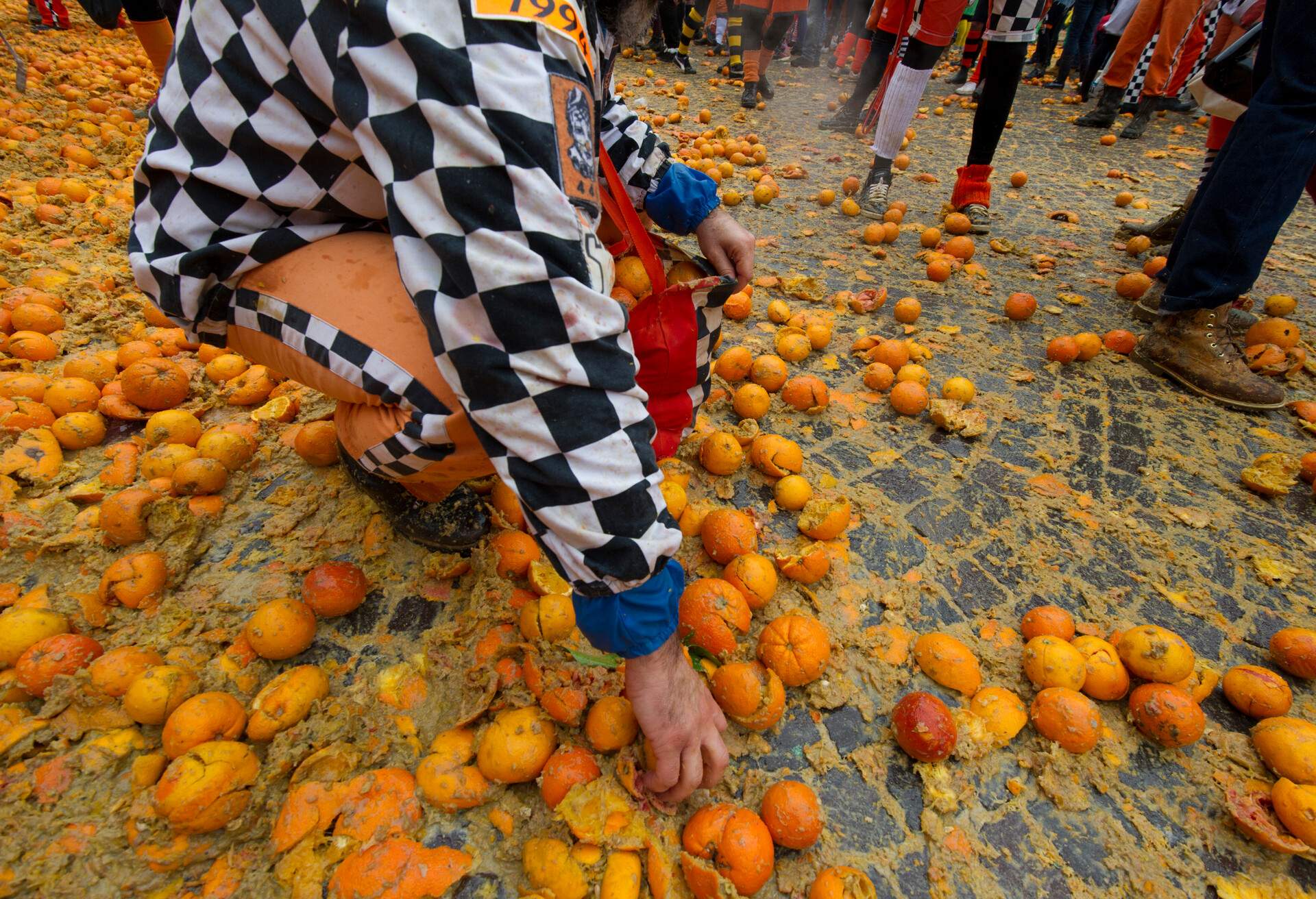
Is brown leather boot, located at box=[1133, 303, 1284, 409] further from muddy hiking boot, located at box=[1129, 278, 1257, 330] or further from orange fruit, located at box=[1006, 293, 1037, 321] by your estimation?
orange fruit, located at box=[1006, 293, 1037, 321]

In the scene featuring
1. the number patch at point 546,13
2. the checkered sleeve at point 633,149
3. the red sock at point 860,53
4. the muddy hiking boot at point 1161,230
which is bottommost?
the muddy hiking boot at point 1161,230

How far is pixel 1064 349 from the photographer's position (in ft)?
9.72

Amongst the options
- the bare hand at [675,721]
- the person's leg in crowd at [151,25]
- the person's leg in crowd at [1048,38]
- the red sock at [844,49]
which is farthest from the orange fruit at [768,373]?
the person's leg in crowd at [1048,38]

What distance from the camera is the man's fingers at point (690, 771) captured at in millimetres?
1244

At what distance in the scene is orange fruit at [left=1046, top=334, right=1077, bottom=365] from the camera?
2.96m

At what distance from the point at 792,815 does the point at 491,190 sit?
1417mm

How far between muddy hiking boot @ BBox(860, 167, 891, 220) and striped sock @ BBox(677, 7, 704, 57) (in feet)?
22.6

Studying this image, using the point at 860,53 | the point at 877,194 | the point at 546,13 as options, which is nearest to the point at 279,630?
the point at 546,13

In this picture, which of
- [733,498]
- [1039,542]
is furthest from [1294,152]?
[733,498]

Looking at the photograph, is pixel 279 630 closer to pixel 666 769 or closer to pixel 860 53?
pixel 666 769

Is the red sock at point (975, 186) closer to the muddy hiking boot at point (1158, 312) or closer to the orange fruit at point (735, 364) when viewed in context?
the muddy hiking boot at point (1158, 312)

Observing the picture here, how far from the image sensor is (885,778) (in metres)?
1.52

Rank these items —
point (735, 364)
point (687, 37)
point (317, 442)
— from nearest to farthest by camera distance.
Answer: point (317, 442), point (735, 364), point (687, 37)

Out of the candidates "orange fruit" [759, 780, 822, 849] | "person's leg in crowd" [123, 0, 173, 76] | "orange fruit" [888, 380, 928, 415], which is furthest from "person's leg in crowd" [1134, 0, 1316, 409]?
"person's leg in crowd" [123, 0, 173, 76]
